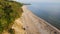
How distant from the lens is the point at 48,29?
36.2 metres

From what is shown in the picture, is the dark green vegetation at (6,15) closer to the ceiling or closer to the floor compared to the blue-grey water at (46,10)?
closer to the ceiling

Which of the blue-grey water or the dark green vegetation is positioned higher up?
the dark green vegetation

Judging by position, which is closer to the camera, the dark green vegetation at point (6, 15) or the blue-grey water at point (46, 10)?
the dark green vegetation at point (6, 15)

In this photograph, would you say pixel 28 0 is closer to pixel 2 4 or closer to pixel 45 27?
pixel 45 27

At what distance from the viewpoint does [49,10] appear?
193 feet

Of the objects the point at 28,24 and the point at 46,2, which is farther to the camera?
the point at 46,2

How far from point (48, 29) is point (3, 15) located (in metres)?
11.0

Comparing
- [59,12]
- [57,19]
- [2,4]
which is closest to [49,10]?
[59,12]

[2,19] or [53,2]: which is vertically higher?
[2,19]

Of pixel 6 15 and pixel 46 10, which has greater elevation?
pixel 6 15

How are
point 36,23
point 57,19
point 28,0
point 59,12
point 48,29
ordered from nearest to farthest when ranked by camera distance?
1. point 48,29
2. point 36,23
3. point 57,19
4. point 59,12
5. point 28,0

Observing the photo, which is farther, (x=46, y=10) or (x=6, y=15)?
(x=46, y=10)

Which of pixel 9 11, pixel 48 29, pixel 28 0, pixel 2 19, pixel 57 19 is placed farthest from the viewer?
pixel 28 0

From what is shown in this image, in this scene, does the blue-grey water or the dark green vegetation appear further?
the blue-grey water
